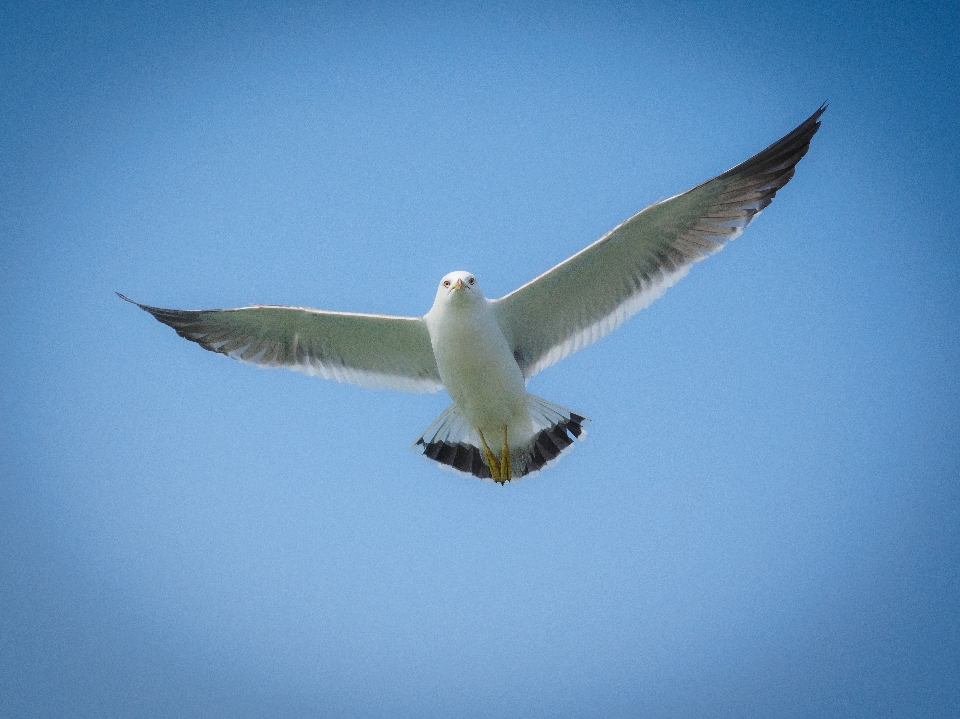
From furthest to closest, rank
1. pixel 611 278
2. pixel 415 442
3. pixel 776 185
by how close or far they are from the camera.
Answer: pixel 415 442, pixel 611 278, pixel 776 185

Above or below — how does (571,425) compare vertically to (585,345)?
below

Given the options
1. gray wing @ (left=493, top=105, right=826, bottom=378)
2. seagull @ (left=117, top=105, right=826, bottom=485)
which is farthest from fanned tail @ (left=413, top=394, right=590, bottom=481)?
gray wing @ (left=493, top=105, right=826, bottom=378)

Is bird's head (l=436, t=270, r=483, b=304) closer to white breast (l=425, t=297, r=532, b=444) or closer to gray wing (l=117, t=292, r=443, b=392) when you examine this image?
white breast (l=425, t=297, r=532, b=444)

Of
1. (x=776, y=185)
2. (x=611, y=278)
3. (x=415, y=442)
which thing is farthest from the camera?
(x=415, y=442)

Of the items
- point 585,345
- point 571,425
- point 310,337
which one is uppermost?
point 310,337

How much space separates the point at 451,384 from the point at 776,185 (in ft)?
9.60

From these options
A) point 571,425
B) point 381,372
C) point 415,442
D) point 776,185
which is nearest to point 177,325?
point 381,372

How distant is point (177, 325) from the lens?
26.7 ft

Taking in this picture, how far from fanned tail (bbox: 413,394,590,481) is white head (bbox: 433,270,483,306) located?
1.11 meters

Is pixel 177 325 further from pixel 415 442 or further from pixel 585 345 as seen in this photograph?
pixel 585 345

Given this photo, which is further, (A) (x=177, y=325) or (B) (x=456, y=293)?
(A) (x=177, y=325)

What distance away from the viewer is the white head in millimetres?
7043

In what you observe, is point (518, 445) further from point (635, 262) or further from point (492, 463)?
point (635, 262)

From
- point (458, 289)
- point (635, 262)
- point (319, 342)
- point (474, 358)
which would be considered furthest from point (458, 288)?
point (319, 342)
